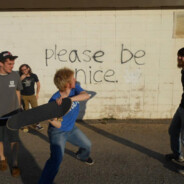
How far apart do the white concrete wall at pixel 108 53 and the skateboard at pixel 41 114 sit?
331cm

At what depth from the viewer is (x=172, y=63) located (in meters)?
6.20

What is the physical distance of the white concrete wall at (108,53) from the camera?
599cm

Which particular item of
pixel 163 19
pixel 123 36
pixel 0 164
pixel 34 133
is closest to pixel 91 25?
pixel 123 36

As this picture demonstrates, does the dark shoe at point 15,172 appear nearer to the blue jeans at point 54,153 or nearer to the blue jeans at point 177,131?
the blue jeans at point 54,153

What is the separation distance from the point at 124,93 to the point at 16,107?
10.9 feet

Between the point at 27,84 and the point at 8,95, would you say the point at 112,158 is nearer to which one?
the point at 8,95

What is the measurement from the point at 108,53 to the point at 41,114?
3613 mm

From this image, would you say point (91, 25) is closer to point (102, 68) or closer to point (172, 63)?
point (102, 68)

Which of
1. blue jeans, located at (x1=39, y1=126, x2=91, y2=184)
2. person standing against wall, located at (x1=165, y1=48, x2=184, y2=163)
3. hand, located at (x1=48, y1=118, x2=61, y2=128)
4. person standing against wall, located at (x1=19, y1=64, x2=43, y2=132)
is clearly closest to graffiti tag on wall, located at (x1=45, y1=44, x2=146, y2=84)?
person standing against wall, located at (x1=19, y1=64, x2=43, y2=132)

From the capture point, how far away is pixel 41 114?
296 cm

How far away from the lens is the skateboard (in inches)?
114

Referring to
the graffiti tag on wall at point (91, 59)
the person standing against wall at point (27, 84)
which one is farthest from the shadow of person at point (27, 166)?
the graffiti tag on wall at point (91, 59)

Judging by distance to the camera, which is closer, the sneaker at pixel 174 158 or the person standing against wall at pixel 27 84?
the sneaker at pixel 174 158

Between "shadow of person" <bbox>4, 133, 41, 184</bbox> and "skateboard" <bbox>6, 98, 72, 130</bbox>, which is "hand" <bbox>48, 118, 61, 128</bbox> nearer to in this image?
"skateboard" <bbox>6, 98, 72, 130</bbox>
